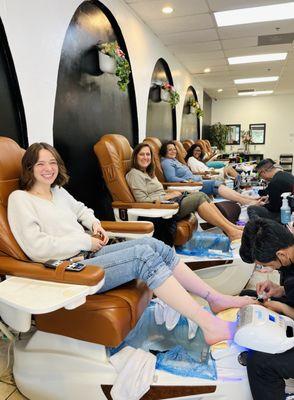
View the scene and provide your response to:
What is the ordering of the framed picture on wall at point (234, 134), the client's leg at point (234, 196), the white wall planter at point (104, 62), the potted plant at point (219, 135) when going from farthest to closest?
the framed picture on wall at point (234, 134), the potted plant at point (219, 135), the client's leg at point (234, 196), the white wall planter at point (104, 62)

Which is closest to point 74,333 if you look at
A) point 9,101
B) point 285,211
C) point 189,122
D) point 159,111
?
point 9,101

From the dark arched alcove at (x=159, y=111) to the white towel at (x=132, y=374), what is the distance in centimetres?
348

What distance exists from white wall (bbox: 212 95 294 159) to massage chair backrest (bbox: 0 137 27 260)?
953cm

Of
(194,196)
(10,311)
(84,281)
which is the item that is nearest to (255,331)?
(84,281)

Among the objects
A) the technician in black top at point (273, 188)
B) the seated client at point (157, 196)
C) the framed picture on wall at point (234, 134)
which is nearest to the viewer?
the seated client at point (157, 196)

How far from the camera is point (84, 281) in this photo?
1230 mm

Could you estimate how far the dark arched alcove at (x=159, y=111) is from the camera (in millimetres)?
4559

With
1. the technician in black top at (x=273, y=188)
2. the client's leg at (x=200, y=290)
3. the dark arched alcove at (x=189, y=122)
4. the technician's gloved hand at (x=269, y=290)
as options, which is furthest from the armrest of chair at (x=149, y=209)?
the dark arched alcove at (x=189, y=122)

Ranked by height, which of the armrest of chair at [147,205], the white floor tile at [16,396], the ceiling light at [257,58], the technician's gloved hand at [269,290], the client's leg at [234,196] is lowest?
the white floor tile at [16,396]

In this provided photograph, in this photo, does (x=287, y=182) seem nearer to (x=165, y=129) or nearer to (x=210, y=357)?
(x=210, y=357)

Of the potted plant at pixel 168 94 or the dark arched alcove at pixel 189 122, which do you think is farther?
the dark arched alcove at pixel 189 122

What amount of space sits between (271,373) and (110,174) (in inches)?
71.0

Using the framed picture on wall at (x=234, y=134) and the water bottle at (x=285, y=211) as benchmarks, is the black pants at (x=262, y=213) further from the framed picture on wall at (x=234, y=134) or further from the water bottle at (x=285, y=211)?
the framed picture on wall at (x=234, y=134)

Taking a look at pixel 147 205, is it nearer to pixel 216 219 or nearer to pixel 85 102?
pixel 216 219
